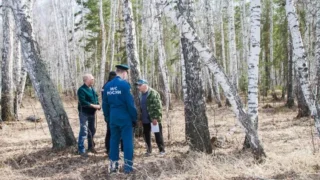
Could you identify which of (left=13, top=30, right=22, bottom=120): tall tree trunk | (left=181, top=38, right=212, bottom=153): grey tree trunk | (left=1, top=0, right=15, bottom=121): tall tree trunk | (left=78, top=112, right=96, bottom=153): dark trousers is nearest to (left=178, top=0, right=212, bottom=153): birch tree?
(left=181, top=38, right=212, bottom=153): grey tree trunk

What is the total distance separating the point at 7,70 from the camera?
12.3 metres

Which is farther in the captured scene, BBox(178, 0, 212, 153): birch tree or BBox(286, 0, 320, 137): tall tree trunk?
BBox(178, 0, 212, 153): birch tree

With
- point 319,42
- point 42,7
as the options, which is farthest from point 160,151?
point 42,7

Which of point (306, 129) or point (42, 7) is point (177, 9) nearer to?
point (306, 129)

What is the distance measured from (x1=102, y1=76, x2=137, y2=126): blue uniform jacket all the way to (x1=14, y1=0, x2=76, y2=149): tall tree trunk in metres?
2.11

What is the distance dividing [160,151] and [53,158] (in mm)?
2208

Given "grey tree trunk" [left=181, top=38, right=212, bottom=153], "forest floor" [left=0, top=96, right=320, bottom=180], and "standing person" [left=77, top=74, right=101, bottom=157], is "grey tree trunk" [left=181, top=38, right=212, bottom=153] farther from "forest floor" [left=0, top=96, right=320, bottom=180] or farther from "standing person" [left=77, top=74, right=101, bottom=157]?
"standing person" [left=77, top=74, right=101, bottom=157]

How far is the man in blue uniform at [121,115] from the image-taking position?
5.83 m

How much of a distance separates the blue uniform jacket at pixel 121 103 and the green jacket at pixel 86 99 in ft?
4.06

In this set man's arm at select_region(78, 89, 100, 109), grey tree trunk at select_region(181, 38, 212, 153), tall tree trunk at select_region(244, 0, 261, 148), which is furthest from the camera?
man's arm at select_region(78, 89, 100, 109)

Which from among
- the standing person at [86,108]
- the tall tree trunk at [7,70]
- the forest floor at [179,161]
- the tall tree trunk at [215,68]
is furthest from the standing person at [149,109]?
the tall tree trunk at [7,70]

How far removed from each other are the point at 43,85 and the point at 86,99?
1145mm

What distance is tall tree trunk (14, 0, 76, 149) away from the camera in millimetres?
7391

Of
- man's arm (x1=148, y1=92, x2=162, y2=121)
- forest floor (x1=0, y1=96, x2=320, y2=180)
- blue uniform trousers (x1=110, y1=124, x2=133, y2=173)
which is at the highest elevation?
man's arm (x1=148, y1=92, x2=162, y2=121)
